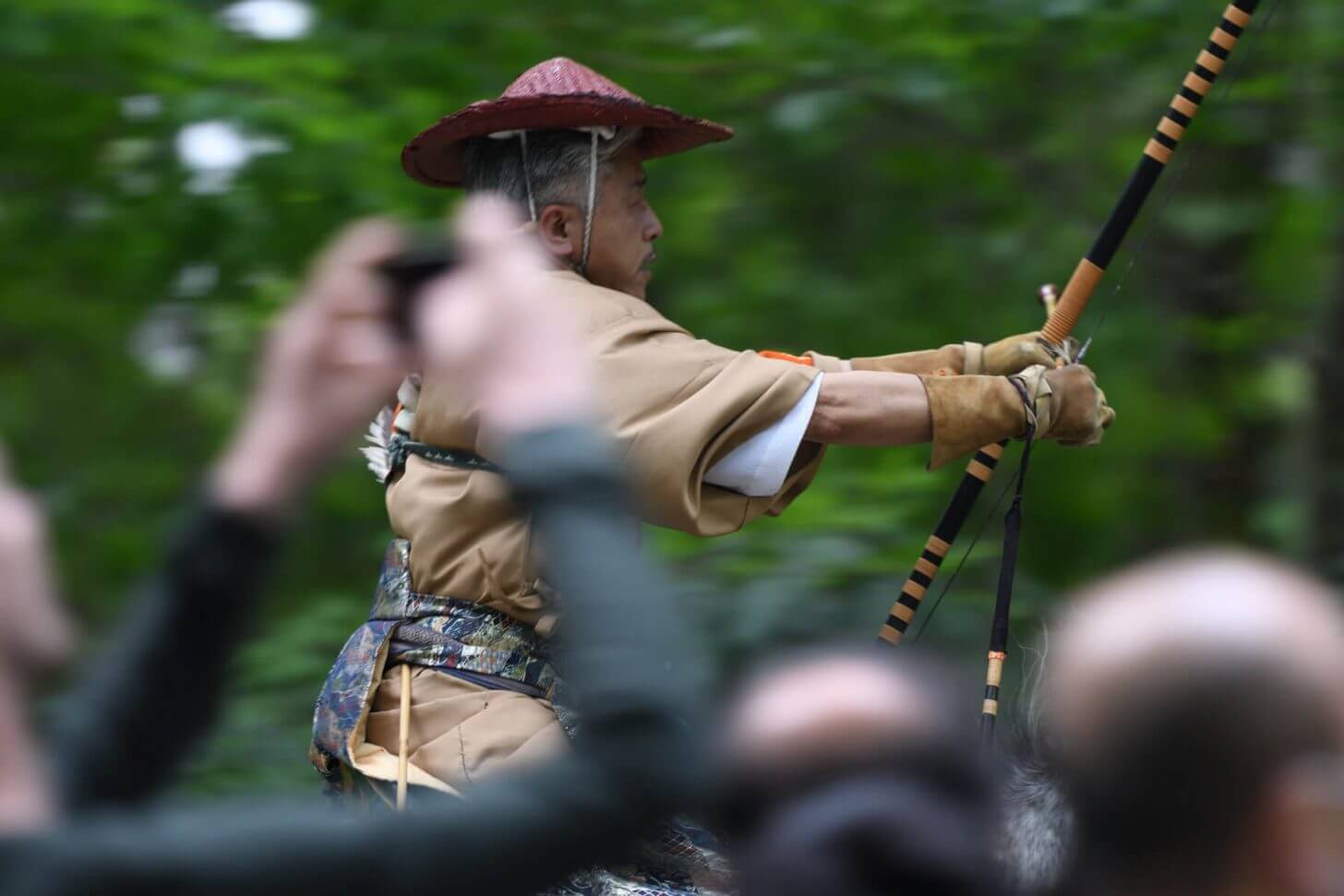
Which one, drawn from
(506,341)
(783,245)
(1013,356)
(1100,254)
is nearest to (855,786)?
(506,341)

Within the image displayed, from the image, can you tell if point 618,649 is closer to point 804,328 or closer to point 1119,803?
point 1119,803

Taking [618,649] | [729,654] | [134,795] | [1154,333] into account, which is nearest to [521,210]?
[729,654]

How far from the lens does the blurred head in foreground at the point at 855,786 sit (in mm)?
1233

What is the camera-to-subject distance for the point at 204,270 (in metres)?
4.88

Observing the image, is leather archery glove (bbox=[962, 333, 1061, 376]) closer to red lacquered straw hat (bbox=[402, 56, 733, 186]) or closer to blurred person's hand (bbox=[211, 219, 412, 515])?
red lacquered straw hat (bbox=[402, 56, 733, 186])

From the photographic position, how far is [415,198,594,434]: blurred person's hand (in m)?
1.16

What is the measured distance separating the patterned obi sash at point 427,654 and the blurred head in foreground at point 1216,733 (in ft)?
5.60

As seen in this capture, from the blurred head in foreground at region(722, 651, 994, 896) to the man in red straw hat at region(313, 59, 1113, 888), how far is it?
1.45 meters

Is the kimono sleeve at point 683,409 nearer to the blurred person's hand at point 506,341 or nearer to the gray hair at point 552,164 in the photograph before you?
the gray hair at point 552,164

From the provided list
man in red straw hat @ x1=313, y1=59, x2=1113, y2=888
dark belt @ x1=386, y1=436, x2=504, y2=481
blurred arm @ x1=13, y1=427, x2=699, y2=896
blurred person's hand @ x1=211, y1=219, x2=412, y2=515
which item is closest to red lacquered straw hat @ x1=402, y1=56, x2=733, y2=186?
man in red straw hat @ x1=313, y1=59, x2=1113, y2=888

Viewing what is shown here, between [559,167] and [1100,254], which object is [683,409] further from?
[1100,254]

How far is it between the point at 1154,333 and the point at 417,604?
321cm

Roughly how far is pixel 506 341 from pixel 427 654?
5.74ft

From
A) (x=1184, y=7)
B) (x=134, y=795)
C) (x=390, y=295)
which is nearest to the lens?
(x=390, y=295)
